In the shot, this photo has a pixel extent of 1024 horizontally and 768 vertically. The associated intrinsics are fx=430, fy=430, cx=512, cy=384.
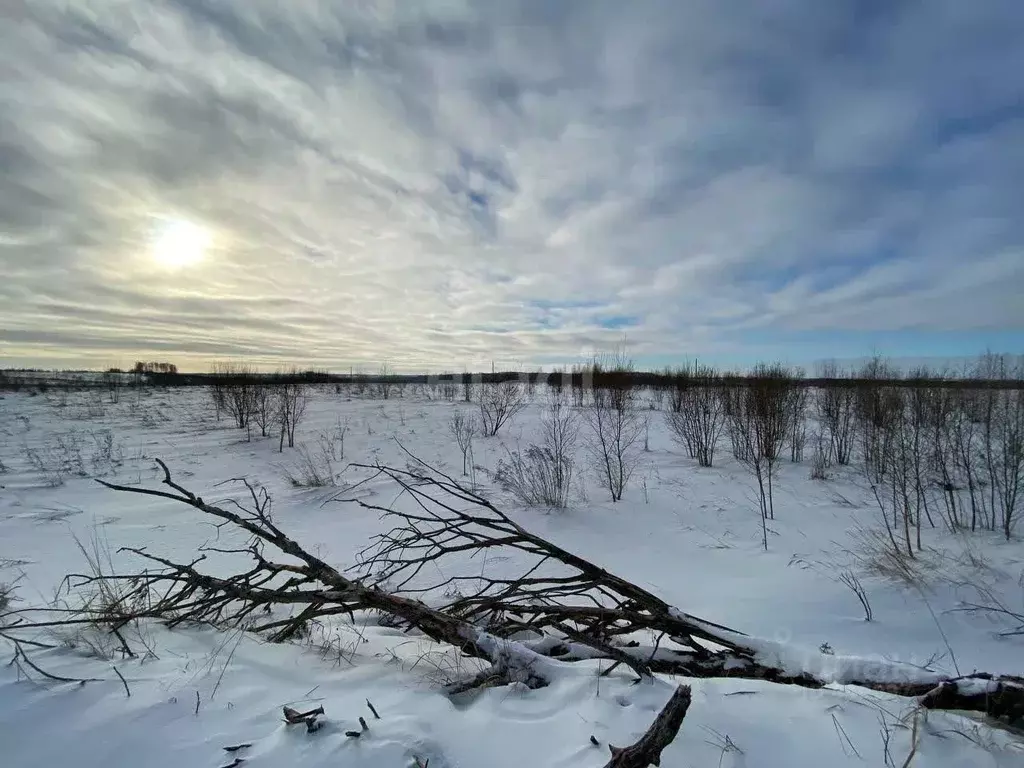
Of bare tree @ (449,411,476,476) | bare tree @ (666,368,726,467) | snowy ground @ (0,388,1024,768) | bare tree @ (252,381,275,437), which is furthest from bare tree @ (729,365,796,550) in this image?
bare tree @ (252,381,275,437)

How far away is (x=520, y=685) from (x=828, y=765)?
4.16 ft

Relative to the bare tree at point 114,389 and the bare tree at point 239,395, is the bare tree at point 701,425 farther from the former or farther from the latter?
the bare tree at point 114,389

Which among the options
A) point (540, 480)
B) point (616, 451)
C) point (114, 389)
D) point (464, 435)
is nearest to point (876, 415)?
point (616, 451)

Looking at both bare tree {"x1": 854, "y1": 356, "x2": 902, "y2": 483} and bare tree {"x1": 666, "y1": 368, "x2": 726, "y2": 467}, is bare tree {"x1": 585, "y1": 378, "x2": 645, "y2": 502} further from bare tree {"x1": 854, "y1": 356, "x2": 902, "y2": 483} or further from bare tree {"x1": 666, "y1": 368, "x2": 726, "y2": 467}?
bare tree {"x1": 854, "y1": 356, "x2": 902, "y2": 483}

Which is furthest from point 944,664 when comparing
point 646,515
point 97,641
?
point 97,641

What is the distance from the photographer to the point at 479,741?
175cm

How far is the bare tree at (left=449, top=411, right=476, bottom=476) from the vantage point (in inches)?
433

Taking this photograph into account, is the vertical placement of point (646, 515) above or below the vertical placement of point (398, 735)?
below

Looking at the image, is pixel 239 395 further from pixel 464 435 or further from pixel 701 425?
pixel 701 425

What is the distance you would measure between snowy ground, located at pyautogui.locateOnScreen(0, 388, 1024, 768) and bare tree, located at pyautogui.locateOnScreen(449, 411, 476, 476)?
1583mm

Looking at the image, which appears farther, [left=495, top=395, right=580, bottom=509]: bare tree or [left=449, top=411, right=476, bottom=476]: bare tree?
[left=449, top=411, right=476, bottom=476]: bare tree

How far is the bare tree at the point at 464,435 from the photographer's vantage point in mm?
10995

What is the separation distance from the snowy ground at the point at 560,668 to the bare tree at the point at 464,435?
62.3 inches

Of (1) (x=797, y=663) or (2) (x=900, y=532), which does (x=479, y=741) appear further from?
(2) (x=900, y=532)
